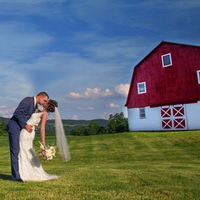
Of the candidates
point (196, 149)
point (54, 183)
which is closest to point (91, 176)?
point (54, 183)

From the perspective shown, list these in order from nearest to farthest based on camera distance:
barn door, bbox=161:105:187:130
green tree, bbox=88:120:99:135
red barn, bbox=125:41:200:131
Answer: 1. red barn, bbox=125:41:200:131
2. barn door, bbox=161:105:187:130
3. green tree, bbox=88:120:99:135

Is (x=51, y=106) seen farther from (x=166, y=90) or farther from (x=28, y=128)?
(x=166, y=90)

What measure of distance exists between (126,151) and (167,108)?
11878mm

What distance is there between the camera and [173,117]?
1062 inches

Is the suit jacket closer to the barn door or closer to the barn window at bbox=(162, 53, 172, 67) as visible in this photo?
the barn door

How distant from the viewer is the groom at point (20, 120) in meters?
6.47

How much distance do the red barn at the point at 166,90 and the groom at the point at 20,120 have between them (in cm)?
2153

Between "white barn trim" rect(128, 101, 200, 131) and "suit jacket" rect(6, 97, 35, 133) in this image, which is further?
"white barn trim" rect(128, 101, 200, 131)

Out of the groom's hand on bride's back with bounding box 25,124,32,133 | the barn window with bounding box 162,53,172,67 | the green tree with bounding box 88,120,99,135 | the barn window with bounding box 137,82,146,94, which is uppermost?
the barn window with bounding box 162,53,172,67

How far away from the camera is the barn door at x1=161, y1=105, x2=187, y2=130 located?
26.4 metres

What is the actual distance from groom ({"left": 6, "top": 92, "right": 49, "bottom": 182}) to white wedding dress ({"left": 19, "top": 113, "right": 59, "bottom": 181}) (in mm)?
98

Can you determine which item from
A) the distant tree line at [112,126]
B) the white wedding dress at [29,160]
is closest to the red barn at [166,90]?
the distant tree line at [112,126]

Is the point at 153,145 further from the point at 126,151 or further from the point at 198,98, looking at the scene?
the point at 198,98

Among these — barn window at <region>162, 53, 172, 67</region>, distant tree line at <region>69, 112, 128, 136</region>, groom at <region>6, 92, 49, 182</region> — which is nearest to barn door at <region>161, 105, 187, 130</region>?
barn window at <region>162, 53, 172, 67</region>
